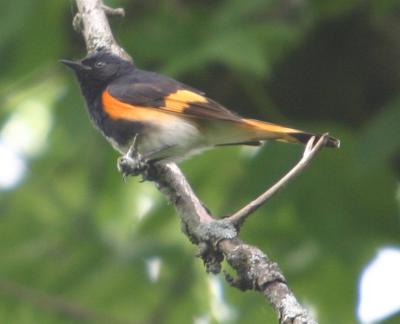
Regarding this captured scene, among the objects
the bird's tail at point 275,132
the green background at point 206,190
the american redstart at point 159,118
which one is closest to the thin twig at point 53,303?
the green background at point 206,190

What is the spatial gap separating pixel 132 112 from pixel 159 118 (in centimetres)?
13

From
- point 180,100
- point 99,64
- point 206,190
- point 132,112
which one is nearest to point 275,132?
point 180,100

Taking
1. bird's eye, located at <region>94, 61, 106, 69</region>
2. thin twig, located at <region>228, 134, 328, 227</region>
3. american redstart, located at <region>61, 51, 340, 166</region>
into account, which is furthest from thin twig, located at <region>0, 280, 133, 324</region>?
thin twig, located at <region>228, 134, 328, 227</region>

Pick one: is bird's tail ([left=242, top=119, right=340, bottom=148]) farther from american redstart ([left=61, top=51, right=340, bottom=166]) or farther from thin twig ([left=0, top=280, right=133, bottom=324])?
thin twig ([left=0, top=280, right=133, bottom=324])

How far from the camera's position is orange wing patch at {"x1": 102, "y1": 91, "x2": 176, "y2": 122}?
189 inches

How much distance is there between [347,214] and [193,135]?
96 centimetres

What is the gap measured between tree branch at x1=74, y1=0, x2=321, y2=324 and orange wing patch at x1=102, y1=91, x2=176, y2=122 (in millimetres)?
534

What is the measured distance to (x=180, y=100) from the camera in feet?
15.9

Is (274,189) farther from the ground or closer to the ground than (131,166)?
closer to the ground

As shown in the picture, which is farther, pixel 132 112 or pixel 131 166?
pixel 132 112

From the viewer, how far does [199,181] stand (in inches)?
233

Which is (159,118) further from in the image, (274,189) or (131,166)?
(274,189)

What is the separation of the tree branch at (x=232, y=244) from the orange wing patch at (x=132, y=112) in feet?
1.75

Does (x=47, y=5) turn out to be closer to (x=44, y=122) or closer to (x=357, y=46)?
(x=357, y=46)
